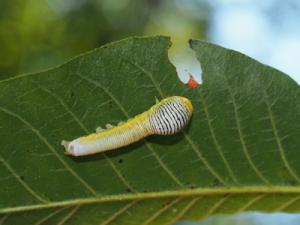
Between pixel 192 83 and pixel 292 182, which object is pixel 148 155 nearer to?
pixel 192 83

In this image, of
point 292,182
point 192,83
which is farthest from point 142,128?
point 292,182

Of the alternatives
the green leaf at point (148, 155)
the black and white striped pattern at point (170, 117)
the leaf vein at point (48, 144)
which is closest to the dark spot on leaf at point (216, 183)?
the green leaf at point (148, 155)

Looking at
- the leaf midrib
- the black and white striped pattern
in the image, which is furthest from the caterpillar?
the leaf midrib

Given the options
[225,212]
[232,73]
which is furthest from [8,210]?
[232,73]

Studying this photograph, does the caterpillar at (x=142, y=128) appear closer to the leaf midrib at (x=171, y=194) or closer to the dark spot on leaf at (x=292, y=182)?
the leaf midrib at (x=171, y=194)

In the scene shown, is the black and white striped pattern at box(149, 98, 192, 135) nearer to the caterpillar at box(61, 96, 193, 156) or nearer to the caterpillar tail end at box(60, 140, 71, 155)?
the caterpillar at box(61, 96, 193, 156)
